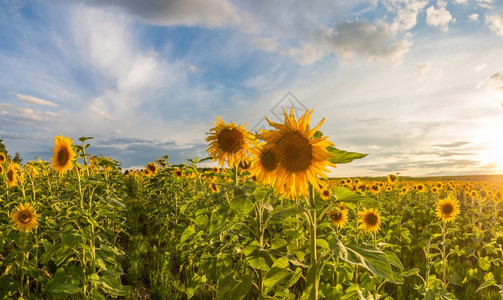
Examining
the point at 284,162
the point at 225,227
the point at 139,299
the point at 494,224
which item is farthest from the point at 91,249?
the point at 494,224

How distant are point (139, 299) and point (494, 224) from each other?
11692mm

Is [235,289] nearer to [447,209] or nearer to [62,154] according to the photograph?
[62,154]

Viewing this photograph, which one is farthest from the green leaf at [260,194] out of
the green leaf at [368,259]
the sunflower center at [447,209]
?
the sunflower center at [447,209]

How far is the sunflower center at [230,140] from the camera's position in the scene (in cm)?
366

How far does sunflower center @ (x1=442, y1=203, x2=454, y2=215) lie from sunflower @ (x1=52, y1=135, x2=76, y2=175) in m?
7.61

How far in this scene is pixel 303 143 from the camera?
2342 mm

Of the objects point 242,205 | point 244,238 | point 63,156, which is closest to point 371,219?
point 244,238

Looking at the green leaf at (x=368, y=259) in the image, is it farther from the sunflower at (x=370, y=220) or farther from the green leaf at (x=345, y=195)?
the sunflower at (x=370, y=220)

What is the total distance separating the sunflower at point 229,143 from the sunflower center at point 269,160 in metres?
0.94

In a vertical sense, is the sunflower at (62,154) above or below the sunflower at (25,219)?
above

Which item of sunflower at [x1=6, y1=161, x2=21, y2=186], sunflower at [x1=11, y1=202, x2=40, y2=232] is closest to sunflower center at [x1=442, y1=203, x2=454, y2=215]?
sunflower at [x1=11, y1=202, x2=40, y2=232]

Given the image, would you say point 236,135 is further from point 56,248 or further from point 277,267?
point 56,248

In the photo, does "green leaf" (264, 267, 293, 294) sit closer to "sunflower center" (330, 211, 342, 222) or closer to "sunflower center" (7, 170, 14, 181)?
"sunflower center" (330, 211, 342, 222)

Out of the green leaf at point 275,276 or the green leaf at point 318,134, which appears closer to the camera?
the green leaf at point 275,276
